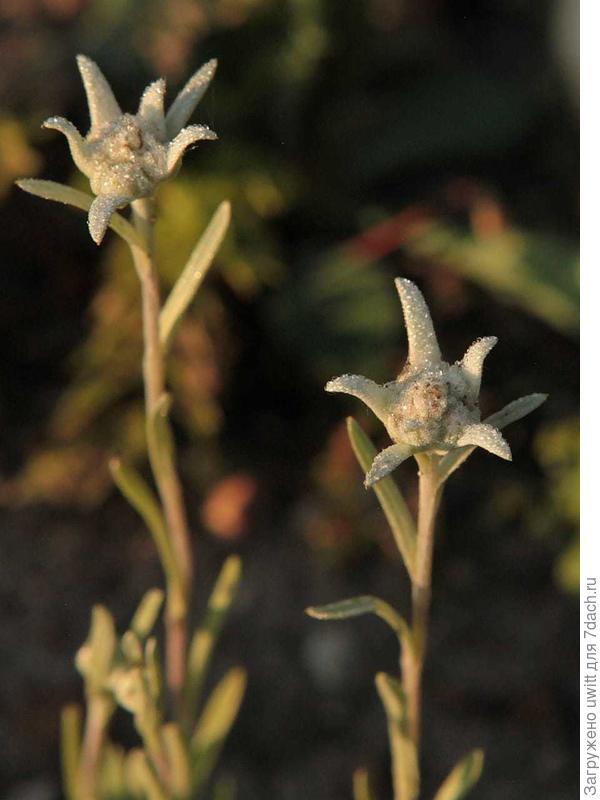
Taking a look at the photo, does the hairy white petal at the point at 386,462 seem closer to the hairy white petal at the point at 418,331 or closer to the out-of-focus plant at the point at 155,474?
the hairy white petal at the point at 418,331

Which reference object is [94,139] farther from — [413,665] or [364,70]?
[364,70]

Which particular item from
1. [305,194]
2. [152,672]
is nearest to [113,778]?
[152,672]

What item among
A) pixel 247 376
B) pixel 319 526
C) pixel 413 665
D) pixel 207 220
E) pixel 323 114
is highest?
pixel 323 114

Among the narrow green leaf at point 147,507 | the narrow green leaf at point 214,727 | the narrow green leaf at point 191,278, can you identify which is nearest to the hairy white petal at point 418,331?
the narrow green leaf at point 191,278

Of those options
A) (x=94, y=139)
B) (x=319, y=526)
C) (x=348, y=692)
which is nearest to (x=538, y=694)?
(x=348, y=692)

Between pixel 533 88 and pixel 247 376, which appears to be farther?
pixel 533 88

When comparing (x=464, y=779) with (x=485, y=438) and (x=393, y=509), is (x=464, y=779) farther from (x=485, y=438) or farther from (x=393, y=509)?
(x=485, y=438)

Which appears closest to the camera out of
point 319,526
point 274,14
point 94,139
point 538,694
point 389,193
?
point 94,139
